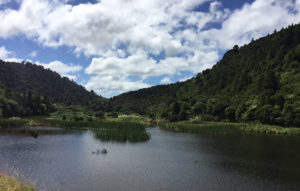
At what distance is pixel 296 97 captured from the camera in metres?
94.9

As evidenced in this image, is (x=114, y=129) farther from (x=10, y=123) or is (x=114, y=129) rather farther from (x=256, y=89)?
(x=256, y=89)

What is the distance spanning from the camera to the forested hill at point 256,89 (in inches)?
3812

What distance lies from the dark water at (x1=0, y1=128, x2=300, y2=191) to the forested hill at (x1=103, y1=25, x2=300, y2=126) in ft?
141

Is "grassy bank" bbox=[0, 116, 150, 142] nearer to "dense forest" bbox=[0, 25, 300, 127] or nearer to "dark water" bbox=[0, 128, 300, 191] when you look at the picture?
"dark water" bbox=[0, 128, 300, 191]

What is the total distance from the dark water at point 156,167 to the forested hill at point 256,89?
4301cm

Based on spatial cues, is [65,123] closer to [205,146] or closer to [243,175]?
[205,146]

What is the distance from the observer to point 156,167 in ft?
131

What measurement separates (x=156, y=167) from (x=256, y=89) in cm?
10357

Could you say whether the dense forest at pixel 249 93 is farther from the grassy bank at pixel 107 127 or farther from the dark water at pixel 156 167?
the dark water at pixel 156 167

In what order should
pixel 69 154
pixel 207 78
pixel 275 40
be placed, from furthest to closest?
pixel 207 78
pixel 275 40
pixel 69 154

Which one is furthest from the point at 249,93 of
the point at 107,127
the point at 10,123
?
the point at 10,123

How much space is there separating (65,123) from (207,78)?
389ft

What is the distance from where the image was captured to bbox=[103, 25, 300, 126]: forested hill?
9681cm

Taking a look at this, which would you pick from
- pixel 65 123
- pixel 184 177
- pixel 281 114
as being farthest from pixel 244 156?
pixel 65 123
